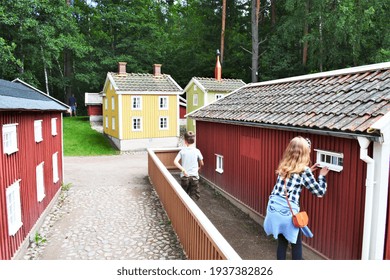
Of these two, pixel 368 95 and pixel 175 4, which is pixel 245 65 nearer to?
pixel 175 4

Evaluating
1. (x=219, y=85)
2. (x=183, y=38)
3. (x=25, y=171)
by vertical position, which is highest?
(x=183, y=38)

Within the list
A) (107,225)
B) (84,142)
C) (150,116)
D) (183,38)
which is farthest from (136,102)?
(183,38)

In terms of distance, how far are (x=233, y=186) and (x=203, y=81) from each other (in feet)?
64.7

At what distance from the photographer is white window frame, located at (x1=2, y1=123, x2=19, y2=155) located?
6.44 metres

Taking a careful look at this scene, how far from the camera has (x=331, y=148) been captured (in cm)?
685

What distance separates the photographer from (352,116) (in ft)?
21.2

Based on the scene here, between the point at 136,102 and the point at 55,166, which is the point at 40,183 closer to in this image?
the point at 55,166

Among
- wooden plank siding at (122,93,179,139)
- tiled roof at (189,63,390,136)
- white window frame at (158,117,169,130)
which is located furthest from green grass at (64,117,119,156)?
tiled roof at (189,63,390,136)

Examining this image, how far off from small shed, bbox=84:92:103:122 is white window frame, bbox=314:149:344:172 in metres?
33.7

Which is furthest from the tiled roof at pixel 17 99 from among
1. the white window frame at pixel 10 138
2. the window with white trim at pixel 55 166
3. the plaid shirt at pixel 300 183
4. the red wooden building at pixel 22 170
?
the plaid shirt at pixel 300 183

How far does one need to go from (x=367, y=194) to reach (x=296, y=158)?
2.09m

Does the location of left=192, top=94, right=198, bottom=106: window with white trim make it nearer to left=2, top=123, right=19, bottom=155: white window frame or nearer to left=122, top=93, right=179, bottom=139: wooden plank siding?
left=122, top=93, right=179, bottom=139: wooden plank siding

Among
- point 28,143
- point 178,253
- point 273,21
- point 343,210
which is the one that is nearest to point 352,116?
point 343,210

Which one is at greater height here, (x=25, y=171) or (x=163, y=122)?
(x=163, y=122)
